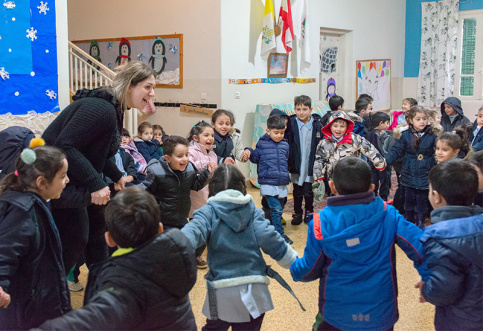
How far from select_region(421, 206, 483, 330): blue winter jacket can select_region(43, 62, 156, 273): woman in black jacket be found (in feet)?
4.91

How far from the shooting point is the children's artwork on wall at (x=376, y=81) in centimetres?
871

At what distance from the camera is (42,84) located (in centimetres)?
438

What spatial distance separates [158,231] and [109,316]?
0.31 metres

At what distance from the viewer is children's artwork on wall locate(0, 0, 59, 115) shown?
4066mm

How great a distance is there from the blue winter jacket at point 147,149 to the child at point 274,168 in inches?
48.6

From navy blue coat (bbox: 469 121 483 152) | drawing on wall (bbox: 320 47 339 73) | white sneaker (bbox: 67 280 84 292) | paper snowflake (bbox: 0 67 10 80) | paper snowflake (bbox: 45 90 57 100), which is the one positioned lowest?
white sneaker (bbox: 67 280 84 292)

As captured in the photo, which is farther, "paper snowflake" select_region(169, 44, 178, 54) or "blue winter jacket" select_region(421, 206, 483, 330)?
"paper snowflake" select_region(169, 44, 178, 54)

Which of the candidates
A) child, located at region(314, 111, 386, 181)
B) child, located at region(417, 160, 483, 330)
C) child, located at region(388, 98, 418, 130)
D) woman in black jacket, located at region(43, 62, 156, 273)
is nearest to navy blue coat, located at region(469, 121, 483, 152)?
child, located at region(314, 111, 386, 181)

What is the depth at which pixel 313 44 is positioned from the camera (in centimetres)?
760

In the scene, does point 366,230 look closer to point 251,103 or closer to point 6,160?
point 6,160

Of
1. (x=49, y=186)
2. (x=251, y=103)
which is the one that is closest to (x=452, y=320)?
(x=49, y=186)

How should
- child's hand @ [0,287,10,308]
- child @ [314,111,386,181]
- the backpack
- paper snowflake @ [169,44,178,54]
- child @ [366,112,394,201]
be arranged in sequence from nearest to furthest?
child's hand @ [0,287,10,308]
the backpack
child @ [314,111,386,181]
child @ [366,112,394,201]
paper snowflake @ [169,44,178,54]

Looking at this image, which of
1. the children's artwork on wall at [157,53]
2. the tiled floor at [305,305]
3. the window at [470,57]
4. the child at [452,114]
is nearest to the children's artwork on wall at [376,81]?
the window at [470,57]

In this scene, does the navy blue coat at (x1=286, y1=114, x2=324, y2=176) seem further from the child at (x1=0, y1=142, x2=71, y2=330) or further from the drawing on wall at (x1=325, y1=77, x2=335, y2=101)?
the drawing on wall at (x1=325, y1=77, x2=335, y2=101)
